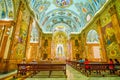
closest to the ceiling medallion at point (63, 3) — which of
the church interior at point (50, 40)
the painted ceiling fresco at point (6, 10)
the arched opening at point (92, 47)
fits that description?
the church interior at point (50, 40)

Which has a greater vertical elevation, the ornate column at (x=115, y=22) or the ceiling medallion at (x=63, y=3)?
the ceiling medallion at (x=63, y=3)

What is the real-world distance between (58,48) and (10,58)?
2595cm

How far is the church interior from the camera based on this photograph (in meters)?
6.79

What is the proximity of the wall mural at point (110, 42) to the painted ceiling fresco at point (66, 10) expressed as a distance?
3.63 meters

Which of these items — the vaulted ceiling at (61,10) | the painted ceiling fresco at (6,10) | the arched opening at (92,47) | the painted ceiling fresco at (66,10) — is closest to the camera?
the painted ceiling fresco at (6,10)

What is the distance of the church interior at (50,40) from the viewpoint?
6.79 meters

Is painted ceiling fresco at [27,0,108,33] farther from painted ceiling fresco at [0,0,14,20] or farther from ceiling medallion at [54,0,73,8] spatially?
painted ceiling fresco at [0,0,14,20]

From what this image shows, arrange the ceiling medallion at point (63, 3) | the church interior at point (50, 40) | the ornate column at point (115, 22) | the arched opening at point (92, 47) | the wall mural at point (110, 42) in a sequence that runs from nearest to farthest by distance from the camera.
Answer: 1. the church interior at point (50, 40)
2. the ornate column at point (115, 22)
3. the wall mural at point (110, 42)
4. the ceiling medallion at point (63, 3)
5. the arched opening at point (92, 47)

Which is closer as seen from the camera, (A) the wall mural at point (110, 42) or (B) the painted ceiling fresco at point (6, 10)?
(B) the painted ceiling fresco at point (6, 10)

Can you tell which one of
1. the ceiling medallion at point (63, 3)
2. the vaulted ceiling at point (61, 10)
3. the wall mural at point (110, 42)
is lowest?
the wall mural at point (110, 42)

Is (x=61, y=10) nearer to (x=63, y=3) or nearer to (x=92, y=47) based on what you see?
(x=63, y=3)

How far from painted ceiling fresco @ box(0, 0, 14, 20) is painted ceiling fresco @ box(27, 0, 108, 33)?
482cm

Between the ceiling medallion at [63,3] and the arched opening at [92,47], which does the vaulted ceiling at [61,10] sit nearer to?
the ceiling medallion at [63,3]

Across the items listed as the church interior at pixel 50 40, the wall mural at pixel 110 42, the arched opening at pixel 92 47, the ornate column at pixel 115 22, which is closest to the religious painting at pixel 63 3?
the church interior at pixel 50 40
